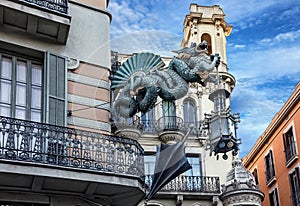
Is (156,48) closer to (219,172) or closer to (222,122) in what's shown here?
(222,122)

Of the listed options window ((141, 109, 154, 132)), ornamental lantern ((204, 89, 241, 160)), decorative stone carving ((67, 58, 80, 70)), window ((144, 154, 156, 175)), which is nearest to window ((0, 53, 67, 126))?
decorative stone carving ((67, 58, 80, 70))

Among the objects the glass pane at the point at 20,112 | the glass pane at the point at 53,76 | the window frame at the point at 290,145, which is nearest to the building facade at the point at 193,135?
the window frame at the point at 290,145

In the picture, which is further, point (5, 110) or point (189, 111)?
point (189, 111)

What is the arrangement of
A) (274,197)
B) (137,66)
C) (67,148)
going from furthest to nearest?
(274,197), (137,66), (67,148)

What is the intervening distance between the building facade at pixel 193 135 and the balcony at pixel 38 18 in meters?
13.1

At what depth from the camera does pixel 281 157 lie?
34.1m

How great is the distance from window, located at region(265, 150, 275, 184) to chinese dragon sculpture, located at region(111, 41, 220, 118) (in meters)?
22.8

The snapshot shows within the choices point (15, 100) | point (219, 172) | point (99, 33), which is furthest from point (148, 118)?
point (15, 100)

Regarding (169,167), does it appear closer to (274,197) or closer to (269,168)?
(274,197)

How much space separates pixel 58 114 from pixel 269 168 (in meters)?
25.2

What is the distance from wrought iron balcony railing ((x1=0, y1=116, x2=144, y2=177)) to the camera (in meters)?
11.8

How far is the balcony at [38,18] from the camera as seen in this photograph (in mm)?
13133

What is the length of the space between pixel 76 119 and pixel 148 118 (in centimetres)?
1706

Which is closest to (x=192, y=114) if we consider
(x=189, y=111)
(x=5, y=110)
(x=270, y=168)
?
(x=189, y=111)
